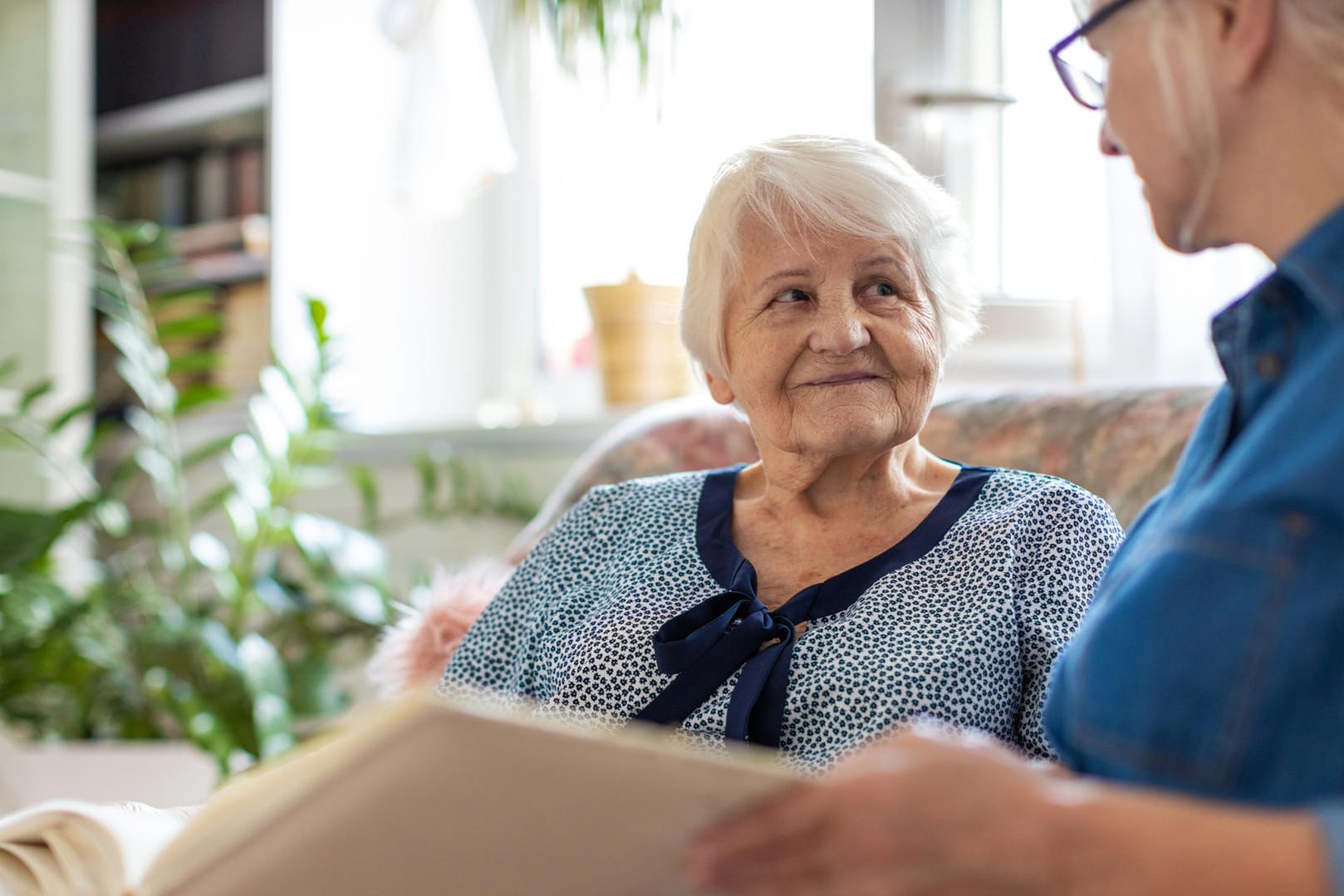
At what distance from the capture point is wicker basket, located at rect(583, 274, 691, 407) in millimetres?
2494

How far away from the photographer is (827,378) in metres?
1.27

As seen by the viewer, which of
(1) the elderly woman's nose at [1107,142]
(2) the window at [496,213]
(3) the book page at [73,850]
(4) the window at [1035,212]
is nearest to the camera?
(1) the elderly woman's nose at [1107,142]

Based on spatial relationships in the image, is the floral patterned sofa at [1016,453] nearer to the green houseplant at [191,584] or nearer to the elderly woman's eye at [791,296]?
the elderly woman's eye at [791,296]

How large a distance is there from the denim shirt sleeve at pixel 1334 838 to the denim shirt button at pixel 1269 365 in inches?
9.7

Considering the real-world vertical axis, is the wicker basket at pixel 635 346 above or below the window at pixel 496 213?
below

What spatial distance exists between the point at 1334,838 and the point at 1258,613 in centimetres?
12

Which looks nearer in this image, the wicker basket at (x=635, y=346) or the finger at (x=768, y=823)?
the finger at (x=768, y=823)

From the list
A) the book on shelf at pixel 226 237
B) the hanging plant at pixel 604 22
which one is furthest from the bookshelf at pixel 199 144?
the hanging plant at pixel 604 22

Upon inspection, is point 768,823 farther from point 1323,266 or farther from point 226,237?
point 226,237

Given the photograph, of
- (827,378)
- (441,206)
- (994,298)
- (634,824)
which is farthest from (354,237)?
(634,824)

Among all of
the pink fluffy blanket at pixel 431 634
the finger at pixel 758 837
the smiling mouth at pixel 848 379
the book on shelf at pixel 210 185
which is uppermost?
the book on shelf at pixel 210 185

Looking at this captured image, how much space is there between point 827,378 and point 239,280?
2.33 metres

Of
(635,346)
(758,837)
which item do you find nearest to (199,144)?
(635,346)

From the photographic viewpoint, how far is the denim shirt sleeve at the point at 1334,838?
1.69ft
